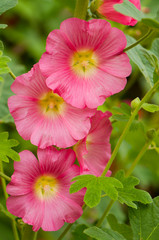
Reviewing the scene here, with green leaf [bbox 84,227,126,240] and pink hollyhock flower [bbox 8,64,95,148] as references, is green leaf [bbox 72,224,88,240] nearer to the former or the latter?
green leaf [bbox 84,227,126,240]

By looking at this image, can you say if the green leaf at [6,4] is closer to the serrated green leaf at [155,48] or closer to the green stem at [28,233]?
the serrated green leaf at [155,48]

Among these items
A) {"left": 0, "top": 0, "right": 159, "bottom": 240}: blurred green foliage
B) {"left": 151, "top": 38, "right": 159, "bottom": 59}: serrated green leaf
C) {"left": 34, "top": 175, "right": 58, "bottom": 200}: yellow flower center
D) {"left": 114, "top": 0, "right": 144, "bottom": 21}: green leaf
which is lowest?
{"left": 0, "top": 0, "right": 159, "bottom": 240}: blurred green foliage

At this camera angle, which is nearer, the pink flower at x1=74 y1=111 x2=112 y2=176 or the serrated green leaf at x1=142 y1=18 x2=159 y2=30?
the serrated green leaf at x1=142 y1=18 x2=159 y2=30

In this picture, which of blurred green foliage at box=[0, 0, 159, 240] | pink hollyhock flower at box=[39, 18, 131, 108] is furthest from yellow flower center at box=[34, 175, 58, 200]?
blurred green foliage at box=[0, 0, 159, 240]

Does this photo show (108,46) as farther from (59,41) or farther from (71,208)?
(71,208)

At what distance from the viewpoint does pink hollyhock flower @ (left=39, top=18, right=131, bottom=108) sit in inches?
33.0

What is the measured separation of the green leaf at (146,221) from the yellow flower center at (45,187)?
0.62ft

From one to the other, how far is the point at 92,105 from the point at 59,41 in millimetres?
147

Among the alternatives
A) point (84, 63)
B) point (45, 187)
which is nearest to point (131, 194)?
point (45, 187)

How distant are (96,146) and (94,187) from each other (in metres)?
0.23

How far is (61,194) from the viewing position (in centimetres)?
92

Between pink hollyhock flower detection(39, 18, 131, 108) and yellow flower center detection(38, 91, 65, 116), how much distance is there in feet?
0.24

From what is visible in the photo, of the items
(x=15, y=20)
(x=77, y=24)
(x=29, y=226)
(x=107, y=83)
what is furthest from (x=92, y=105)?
(x=15, y=20)

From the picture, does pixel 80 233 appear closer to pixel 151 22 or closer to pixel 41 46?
pixel 151 22
